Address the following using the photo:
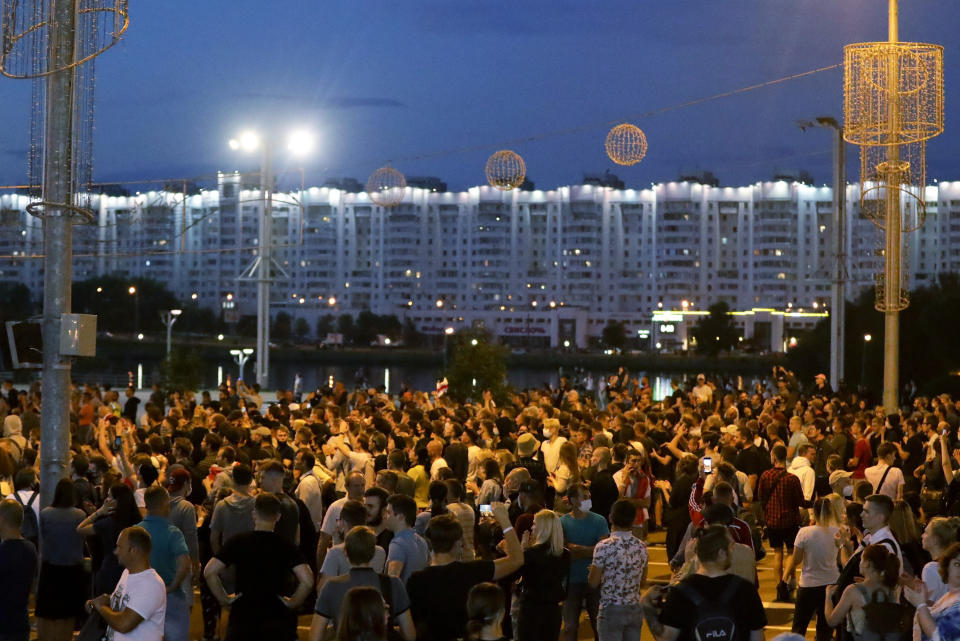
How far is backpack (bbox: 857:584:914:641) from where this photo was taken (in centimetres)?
553

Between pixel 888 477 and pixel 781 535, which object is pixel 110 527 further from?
pixel 888 477

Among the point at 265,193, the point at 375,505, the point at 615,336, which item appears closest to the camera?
the point at 375,505

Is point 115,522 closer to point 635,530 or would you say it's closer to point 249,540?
point 249,540

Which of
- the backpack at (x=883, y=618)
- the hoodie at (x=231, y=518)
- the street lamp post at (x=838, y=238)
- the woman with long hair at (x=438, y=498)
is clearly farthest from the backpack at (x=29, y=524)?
the street lamp post at (x=838, y=238)

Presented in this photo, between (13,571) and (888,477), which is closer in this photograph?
(13,571)

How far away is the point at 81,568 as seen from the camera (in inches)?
277

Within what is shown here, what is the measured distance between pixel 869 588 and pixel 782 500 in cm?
402

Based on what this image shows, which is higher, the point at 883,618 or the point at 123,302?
the point at 123,302

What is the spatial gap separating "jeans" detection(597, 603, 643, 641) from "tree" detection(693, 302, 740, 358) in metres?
102

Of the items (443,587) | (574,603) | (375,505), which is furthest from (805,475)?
(443,587)

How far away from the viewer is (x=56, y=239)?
801 centimetres

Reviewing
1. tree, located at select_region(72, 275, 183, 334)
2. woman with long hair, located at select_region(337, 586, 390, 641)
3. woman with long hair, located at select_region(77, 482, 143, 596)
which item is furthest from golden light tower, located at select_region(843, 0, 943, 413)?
tree, located at select_region(72, 275, 183, 334)

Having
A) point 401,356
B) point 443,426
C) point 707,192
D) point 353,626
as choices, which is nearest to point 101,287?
point 401,356

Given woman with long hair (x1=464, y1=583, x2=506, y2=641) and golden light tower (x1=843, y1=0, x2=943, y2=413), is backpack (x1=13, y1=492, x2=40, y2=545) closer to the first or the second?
woman with long hair (x1=464, y1=583, x2=506, y2=641)
